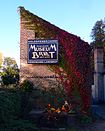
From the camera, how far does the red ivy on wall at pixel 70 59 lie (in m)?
19.4

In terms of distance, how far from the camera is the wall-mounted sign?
20406 mm

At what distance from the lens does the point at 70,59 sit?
19.6 meters

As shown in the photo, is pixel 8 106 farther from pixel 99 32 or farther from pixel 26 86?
pixel 99 32

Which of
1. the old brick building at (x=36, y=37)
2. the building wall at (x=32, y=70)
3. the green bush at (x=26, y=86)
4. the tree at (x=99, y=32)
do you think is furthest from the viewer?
the tree at (x=99, y=32)

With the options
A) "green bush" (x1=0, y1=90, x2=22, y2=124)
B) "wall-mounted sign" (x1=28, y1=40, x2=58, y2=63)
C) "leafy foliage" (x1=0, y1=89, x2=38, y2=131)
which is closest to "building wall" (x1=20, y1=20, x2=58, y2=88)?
"wall-mounted sign" (x1=28, y1=40, x2=58, y2=63)

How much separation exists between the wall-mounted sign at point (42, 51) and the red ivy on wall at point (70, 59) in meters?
0.34

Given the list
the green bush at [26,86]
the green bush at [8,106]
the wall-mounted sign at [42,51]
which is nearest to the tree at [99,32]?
the wall-mounted sign at [42,51]

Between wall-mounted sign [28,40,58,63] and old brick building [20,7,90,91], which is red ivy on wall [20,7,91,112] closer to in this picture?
old brick building [20,7,90,91]

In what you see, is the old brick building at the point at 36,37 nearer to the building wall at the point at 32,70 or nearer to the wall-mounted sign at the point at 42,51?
the building wall at the point at 32,70

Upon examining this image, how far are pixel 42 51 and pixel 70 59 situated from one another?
1.87 m

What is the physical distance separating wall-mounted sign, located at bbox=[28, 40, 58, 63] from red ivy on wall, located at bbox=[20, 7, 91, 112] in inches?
13.3

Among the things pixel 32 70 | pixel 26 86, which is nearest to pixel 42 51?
pixel 32 70

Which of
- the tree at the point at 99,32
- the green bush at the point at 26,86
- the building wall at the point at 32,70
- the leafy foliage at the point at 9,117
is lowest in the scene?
the leafy foliage at the point at 9,117

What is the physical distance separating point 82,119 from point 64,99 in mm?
1938
